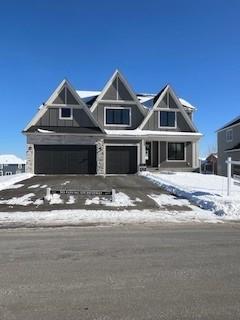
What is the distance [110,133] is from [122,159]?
2.58 m

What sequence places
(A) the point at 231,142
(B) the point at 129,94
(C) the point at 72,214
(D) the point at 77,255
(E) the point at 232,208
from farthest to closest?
(A) the point at 231,142 → (B) the point at 129,94 → (E) the point at 232,208 → (C) the point at 72,214 → (D) the point at 77,255

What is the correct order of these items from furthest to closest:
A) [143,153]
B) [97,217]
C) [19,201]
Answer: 1. [143,153]
2. [19,201]
3. [97,217]

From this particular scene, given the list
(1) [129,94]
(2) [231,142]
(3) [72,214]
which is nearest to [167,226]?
(3) [72,214]

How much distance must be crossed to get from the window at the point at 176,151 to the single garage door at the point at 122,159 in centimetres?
428

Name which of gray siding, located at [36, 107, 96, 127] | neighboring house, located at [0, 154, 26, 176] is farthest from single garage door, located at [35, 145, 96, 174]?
neighboring house, located at [0, 154, 26, 176]

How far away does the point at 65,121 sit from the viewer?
34.8 m

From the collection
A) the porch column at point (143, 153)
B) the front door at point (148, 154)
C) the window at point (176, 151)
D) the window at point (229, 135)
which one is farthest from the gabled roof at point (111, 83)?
the window at point (229, 135)

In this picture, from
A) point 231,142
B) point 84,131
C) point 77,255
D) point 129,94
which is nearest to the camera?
point 77,255

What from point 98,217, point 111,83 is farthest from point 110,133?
point 98,217

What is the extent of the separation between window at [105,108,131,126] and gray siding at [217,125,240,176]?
13446 millimetres

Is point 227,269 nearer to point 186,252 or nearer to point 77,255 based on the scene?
point 186,252

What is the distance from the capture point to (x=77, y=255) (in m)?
8.08

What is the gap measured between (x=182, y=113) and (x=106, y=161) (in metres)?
8.97

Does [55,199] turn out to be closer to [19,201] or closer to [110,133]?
[19,201]
